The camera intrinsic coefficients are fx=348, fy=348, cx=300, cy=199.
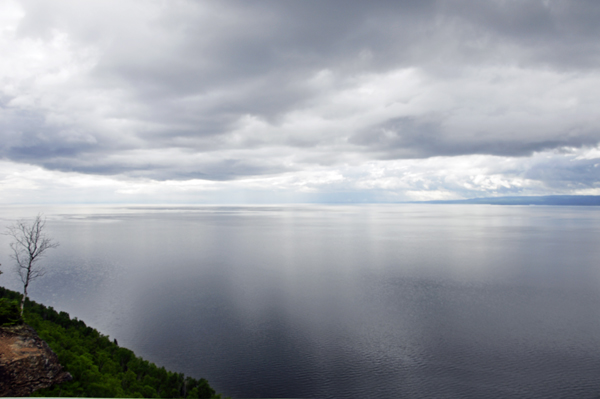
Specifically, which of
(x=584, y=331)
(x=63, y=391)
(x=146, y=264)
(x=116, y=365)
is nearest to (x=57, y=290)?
(x=146, y=264)

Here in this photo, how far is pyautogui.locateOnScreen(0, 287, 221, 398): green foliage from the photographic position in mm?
18750

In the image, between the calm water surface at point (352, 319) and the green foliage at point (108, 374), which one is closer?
the green foliage at point (108, 374)

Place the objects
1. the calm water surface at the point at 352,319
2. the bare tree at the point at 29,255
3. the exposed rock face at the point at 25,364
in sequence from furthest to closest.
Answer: the bare tree at the point at 29,255
the calm water surface at the point at 352,319
the exposed rock face at the point at 25,364

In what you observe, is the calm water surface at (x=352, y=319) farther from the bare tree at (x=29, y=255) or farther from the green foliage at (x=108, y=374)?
the bare tree at (x=29, y=255)

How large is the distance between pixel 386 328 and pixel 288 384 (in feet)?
36.6

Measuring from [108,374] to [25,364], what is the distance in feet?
14.3

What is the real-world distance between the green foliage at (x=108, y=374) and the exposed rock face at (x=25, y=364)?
0.51 m

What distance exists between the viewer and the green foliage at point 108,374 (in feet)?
61.5

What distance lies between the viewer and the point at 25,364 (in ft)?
56.4

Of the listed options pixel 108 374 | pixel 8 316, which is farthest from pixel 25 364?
pixel 108 374

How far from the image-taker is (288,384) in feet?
69.2

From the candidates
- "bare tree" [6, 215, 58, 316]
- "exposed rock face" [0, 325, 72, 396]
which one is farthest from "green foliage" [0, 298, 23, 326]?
"bare tree" [6, 215, 58, 316]

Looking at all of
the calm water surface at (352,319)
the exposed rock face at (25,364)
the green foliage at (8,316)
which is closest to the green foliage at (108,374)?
the green foliage at (8,316)

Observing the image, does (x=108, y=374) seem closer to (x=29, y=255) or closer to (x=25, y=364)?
(x=25, y=364)
